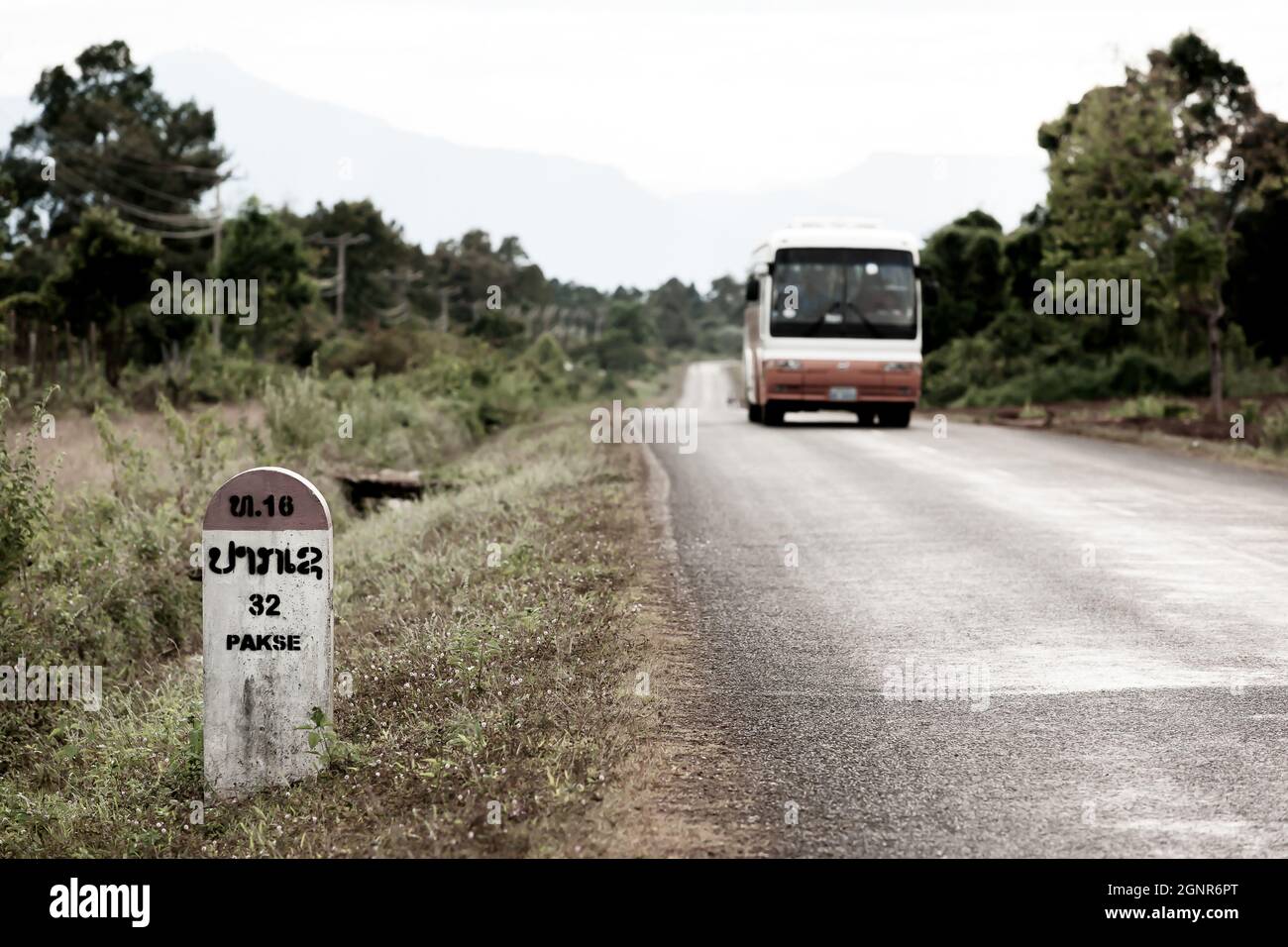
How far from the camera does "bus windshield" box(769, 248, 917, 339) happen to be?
26672 millimetres

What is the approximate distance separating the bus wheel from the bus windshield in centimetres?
167

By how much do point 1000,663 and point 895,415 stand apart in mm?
20339

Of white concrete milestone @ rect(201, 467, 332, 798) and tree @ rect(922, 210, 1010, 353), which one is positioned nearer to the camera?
white concrete milestone @ rect(201, 467, 332, 798)

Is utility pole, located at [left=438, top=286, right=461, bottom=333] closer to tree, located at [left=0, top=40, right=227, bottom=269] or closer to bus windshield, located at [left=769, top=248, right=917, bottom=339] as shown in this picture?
tree, located at [left=0, top=40, right=227, bottom=269]

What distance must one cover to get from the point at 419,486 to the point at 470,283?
90729 mm

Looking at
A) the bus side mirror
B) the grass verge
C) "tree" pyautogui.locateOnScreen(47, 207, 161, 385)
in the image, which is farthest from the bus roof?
"tree" pyautogui.locateOnScreen(47, 207, 161, 385)

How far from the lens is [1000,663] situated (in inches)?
311

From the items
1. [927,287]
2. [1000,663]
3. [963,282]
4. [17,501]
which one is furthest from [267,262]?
[1000,663]

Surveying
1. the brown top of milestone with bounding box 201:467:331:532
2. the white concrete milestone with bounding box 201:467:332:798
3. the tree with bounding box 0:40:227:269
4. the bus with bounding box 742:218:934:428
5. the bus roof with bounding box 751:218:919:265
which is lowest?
the white concrete milestone with bounding box 201:467:332:798

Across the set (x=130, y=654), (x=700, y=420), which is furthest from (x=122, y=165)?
(x=130, y=654)

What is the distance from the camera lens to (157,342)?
54.3 meters

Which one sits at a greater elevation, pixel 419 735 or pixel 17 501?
pixel 17 501

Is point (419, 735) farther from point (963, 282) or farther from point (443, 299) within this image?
point (443, 299)

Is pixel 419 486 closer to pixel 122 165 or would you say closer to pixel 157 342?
pixel 157 342
